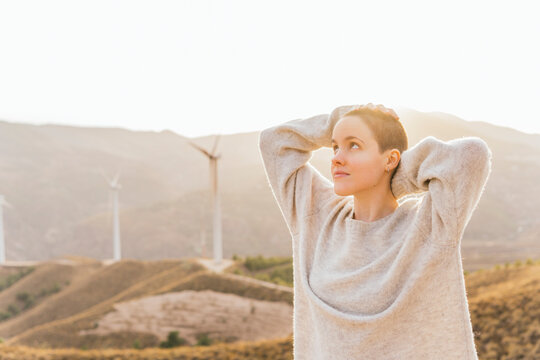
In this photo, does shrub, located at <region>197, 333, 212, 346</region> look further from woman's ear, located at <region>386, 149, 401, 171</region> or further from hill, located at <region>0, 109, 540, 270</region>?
hill, located at <region>0, 109, 540, 270</region>

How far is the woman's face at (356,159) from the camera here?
179 centimetres

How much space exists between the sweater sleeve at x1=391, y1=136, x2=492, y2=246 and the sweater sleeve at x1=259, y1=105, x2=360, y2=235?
1.83ft

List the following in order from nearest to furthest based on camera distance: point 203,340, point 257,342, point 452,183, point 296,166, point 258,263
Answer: point 452,183 < point 296,166 < point 257,342 < point 203,340 < point 258,263

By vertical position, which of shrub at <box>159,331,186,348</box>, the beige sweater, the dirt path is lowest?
shrub at <box>159,331,186,348</box>

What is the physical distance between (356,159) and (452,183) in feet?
1.24

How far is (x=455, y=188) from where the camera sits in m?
1.57

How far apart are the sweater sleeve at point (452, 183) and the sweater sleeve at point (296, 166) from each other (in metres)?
0.56

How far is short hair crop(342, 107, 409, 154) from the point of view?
178 cm

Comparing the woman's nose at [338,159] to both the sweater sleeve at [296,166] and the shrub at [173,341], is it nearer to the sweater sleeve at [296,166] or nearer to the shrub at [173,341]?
the sweater sleeve at [296,166]

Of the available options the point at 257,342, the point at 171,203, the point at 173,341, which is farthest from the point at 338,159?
the point at 171,203

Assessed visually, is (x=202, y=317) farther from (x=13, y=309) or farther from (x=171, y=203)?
(x=171, y=203)

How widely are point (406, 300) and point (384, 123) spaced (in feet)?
2.20

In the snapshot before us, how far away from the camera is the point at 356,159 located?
1798mm

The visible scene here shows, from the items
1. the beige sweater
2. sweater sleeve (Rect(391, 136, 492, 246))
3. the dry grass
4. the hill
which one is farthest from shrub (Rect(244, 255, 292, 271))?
sweater sleeve (Rect(391, 136, 492, 246))
